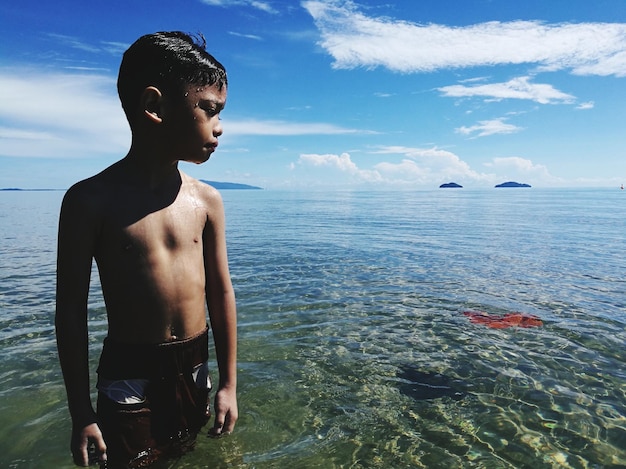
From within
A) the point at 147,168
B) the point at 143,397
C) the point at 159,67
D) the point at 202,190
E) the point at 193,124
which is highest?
the point at 159,67

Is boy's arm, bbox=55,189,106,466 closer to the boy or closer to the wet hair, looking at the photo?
the boy

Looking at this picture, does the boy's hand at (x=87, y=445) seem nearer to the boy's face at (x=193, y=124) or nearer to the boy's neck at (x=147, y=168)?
the boy's neck at (x=147, y=168)

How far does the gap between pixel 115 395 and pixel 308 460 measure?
2.37 meters

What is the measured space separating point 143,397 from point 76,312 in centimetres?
63

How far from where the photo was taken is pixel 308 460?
412 cm

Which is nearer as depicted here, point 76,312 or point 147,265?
point 76,312

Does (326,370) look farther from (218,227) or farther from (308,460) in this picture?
(218,227)

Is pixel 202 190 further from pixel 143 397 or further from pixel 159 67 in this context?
pixel 143 397

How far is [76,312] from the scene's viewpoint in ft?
7.36

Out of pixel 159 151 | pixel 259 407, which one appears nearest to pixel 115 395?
pixel 159 151

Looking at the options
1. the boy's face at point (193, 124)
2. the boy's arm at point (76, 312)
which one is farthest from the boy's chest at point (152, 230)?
the boy's face at point (193, 124)

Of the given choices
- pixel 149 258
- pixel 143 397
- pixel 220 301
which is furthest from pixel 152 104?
pixel 143 397

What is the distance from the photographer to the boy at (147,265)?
2.23 meters

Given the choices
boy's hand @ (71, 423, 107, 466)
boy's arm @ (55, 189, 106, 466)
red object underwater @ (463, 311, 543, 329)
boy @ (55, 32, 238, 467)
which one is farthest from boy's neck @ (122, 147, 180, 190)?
red object underwater @ (463, 311, 543, 329)
